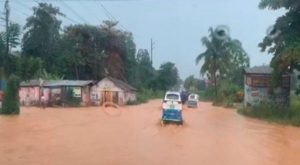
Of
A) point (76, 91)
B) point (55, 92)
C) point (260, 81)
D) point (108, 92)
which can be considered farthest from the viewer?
point (108, 92)

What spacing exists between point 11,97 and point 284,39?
17.8m

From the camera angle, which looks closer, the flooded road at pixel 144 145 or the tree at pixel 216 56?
the flooded road at pixel 144 145

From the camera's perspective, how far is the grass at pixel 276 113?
3128cm

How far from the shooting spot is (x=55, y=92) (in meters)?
51.6

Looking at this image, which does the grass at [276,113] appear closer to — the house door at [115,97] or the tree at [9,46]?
the house door at [115,97]

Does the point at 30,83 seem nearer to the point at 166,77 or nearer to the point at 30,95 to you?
the point at 30,95

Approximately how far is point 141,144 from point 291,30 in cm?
1739

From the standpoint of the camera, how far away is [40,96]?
170ft

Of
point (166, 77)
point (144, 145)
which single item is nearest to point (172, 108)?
point (144, 145)

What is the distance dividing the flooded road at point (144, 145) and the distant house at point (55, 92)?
2259 centimetres

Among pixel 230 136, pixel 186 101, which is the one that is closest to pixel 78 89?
pixel 186 101

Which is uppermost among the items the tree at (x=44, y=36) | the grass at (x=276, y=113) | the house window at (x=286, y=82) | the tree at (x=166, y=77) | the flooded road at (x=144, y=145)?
the tree at (x=44, y=36)

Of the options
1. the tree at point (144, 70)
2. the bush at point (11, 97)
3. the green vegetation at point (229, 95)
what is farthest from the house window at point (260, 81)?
the tree at point (144, 70)

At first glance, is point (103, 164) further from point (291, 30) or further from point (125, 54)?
point (125, 54)
